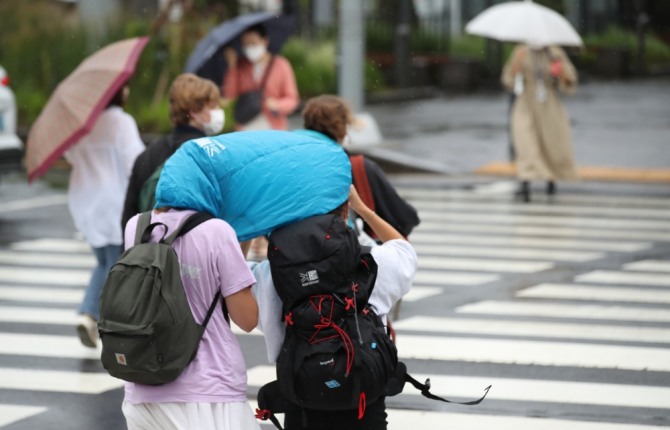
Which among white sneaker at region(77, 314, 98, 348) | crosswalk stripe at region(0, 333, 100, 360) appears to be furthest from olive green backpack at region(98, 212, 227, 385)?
crosswalk stripe at region(0, 333, 100, 360)

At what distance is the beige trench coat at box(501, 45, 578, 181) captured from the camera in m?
15.8

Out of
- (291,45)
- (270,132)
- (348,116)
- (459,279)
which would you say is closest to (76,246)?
(459,279)

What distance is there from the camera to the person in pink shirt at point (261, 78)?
42.2 feet

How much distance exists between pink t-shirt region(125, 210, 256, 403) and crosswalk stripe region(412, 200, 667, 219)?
1077cm

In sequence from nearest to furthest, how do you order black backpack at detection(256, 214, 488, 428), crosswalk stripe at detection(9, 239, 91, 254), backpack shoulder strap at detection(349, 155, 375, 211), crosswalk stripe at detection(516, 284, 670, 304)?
black backpack at detection(256, 214, 488, 428) → backpack shoulder strap at detection(349, 155, 375, 211) → crosswalk stripe at detection(516, 284, 670, 304) → crosswalk stripe at detection(9, 239, 91, 254)

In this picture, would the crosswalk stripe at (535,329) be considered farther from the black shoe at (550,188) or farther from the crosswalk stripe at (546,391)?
the black shoe at (550,188)

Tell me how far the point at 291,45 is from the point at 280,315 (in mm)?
25078

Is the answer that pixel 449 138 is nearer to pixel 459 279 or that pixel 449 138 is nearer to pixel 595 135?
pixel 595 135

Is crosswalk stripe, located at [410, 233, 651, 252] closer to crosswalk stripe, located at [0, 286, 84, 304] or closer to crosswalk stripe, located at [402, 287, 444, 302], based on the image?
crosswalk stripe, located at [402, 287, 444, 302]

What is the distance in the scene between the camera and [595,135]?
2305 cm

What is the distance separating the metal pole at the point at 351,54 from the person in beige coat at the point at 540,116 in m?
4.50

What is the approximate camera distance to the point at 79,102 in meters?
8.36

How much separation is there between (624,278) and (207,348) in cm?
719

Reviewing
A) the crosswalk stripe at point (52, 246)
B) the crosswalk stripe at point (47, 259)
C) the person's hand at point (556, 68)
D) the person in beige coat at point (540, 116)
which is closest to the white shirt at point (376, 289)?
the crosswalk stripe at point (47, 259)
